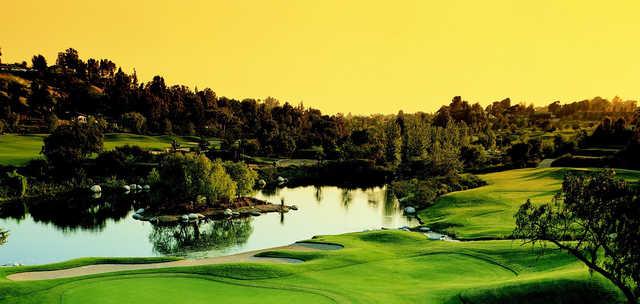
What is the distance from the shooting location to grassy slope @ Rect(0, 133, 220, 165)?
375 feet

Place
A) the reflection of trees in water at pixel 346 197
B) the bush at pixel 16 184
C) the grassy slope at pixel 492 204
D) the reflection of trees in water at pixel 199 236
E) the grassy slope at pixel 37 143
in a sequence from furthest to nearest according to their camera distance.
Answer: the grassy slope at pixel 37 143 < the reflection of trees in water at pixel 346 197 < the bush at pixel 16 184 < the grassy slope at pixel 492 204 < the reflection of trees in water at pixel 199 236

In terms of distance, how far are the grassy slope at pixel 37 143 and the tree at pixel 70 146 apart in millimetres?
6699

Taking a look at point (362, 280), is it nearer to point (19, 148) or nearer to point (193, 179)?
point (193, 179)

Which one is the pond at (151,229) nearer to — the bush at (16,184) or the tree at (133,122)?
the bush at (16,184)

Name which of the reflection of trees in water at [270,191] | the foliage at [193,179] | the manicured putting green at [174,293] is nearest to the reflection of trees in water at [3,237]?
the foliage at [193,179]

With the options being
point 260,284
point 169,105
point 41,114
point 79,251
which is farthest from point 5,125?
point 260,284

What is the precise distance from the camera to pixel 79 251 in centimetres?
5994

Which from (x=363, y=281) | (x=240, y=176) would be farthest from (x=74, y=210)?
(x=363, y=281)

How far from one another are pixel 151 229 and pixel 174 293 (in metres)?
41.1

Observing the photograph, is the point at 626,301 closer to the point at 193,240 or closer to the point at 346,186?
the point at 193,240

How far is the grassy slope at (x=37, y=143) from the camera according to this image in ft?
375

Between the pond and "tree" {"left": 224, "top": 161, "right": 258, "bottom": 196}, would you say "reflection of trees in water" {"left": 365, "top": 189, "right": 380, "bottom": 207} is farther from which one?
"tree" {"left": 224, "top": 161, "right": 258, "bottom": 196}

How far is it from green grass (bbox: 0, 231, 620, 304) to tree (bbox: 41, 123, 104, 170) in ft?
238

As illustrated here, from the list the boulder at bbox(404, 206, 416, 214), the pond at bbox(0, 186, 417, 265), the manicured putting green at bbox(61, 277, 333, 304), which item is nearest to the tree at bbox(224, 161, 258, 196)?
the pond at bbox(0, 186, 417, 265)
